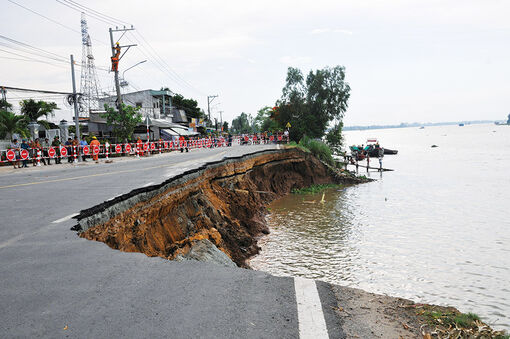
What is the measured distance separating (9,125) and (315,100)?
39.8 metres

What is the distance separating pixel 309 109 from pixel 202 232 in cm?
4843

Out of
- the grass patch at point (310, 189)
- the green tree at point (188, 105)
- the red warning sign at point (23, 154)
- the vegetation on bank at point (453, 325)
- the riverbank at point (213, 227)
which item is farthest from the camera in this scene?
the green tree at point (188, 105)

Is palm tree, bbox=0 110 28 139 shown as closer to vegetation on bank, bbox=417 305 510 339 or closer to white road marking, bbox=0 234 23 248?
white road marking, bbox=0 234 23 248

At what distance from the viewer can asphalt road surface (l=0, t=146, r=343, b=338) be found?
284cm

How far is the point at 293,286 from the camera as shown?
3734 millimetres

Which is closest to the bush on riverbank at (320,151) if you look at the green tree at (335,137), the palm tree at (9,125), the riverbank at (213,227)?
the riverbank at (213,227)

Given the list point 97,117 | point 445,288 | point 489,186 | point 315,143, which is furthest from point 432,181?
point 97,117

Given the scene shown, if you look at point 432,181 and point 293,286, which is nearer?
point 293,286

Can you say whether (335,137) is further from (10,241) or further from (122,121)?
(10,241)

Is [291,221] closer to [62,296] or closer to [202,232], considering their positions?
[202,232]

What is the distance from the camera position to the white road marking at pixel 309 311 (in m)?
2.83

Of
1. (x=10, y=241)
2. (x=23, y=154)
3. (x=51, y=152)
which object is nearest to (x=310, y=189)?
(x=51, y=152)

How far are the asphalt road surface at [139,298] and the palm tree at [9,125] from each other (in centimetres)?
3338

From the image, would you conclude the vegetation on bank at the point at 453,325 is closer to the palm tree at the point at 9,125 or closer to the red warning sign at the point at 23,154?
the red warning sign at the point at 23,154
